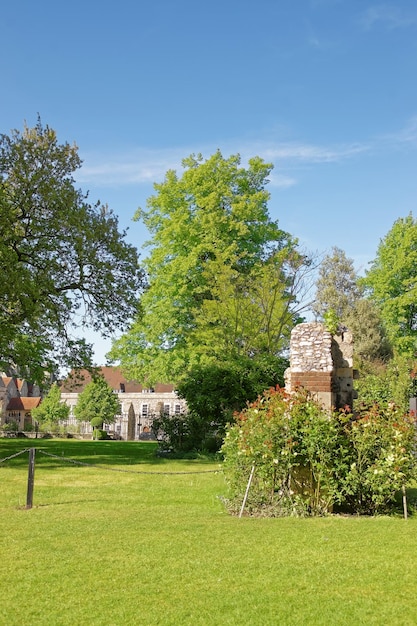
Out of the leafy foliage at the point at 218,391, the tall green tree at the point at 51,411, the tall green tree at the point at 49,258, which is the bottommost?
the tall green tree at the point at 51,411

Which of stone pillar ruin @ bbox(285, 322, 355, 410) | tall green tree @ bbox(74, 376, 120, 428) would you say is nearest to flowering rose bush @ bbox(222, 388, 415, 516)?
stone pillar ruin @ bbox(285, 322, 355, 410)

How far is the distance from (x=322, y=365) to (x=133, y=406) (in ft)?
148

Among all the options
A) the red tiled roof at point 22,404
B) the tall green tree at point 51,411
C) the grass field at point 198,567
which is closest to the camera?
the grass field at point 198,567

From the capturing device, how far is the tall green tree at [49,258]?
20062mm

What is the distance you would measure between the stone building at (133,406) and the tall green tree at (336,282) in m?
14.1

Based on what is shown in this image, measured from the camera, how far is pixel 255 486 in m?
10.3

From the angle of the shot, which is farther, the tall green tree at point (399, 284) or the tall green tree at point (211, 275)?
the tall green tree at point (399, 284)

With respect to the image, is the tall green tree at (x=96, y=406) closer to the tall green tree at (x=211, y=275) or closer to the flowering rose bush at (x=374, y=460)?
the tall green tree at (x=211, y=275)

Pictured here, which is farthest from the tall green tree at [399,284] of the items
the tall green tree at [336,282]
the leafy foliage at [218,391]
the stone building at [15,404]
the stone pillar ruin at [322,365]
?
the stone building at [15,404]

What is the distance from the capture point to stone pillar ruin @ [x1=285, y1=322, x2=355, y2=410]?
419 inches

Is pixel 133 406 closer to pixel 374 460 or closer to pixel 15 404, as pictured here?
pixel 15 404

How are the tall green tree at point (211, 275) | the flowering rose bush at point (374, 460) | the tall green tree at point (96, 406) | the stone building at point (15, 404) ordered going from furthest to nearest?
the stone building at point (15, 404), the tall green tree at point (96, 406), the tall green tree at point (211, 275), the flowering rose bush at point (374, 460)

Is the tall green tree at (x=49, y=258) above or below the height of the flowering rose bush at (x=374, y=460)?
above

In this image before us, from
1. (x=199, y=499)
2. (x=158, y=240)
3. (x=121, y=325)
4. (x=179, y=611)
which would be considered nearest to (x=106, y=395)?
(x=158, y=240)
